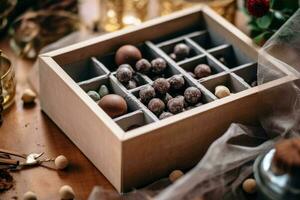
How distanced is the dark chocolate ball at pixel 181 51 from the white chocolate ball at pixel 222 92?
0.12m

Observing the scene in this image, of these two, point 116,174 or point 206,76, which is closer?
point 116,174

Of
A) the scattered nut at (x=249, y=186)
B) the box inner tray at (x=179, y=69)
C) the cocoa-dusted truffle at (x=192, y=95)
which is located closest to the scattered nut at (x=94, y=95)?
the box inner tray at (x=179, y=69)

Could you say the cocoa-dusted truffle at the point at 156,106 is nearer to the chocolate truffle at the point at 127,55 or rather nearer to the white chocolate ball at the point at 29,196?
the chocolate truffle at the point at 127,55

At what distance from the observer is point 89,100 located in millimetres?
1086

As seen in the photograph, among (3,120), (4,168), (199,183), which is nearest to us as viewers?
(199,183)

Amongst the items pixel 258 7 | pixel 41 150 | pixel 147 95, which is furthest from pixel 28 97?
pixel 258 7

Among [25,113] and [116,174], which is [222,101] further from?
[25,113]

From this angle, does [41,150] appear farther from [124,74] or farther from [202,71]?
[202,71]

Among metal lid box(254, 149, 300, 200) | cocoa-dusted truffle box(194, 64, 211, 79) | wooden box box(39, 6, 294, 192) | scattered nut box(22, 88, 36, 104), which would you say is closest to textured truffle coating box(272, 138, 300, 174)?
metal lid box(254, 149, 300, 200)

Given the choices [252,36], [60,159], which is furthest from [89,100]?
[252,36]

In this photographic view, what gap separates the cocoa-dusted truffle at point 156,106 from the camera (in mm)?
1116

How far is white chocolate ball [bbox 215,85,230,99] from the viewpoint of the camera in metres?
1.14

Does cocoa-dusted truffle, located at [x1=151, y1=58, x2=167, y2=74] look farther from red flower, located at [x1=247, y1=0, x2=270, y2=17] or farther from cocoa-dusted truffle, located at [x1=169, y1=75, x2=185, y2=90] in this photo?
red flower, located at [x1=247, y1=0, x2=270, y2=17]

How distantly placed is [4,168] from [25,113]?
0.14 m
